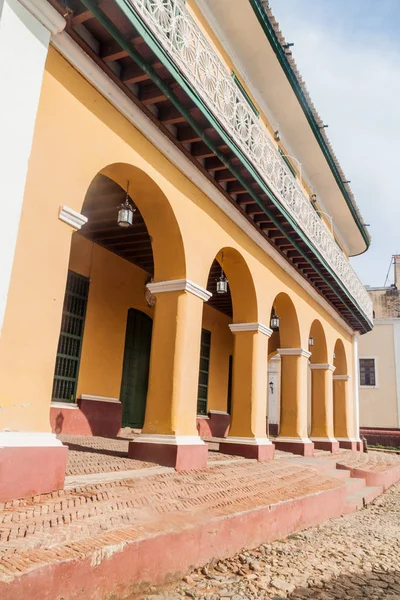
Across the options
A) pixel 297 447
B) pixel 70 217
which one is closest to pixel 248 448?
pixel 297 447

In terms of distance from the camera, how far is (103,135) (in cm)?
551

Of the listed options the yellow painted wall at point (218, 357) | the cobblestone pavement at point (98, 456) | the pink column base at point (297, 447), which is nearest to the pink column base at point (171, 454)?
the cobblestone pavement at point (98, 456)

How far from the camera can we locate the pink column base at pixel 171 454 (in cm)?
619

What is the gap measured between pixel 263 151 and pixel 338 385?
10201mm

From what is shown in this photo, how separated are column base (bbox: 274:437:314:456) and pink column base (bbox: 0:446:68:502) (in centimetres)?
778

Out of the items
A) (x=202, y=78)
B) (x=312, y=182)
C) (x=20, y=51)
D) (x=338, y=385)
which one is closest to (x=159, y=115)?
(x=202, y=78)

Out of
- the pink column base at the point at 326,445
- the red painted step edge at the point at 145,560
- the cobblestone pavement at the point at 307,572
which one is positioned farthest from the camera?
the pink column base at the point at 326,445

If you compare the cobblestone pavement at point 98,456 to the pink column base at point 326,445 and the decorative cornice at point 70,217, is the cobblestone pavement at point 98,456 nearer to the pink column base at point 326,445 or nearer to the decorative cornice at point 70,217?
the decorative cornice at point 70,217

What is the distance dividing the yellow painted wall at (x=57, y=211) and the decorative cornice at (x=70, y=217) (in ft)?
0.16

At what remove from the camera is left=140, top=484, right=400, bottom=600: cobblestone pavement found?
12.0 feet

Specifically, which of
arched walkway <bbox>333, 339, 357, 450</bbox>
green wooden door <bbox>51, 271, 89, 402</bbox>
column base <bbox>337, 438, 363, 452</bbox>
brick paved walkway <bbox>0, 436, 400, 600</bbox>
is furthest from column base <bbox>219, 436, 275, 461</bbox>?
arched walkway <bbox>333, 339, 357, 450</bbox>

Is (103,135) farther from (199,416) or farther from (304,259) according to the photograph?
(199,416)

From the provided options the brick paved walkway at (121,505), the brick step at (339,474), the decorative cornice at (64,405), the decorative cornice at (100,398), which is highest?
the decorative cornice at (100,398)

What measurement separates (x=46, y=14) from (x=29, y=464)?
4.04 m
